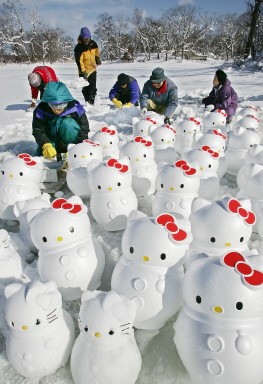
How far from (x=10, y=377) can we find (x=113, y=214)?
4.62 ft

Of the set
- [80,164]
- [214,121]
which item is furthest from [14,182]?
[214,121]

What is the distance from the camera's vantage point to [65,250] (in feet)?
7.34

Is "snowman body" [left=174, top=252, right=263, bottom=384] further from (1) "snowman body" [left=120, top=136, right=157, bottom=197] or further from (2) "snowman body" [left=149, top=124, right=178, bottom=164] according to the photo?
(2) "snowman body" [left=149, top=124, right=178, bottom=164]

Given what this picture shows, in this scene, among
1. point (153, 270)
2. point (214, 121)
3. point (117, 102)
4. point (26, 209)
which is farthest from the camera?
point (117, 102)

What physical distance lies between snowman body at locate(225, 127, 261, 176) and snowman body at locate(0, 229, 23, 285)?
2499 mm

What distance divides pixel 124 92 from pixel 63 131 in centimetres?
302

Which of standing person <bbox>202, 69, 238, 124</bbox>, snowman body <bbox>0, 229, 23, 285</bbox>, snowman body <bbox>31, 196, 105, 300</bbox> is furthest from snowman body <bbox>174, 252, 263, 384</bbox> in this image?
standing person <bbox>202, 69, 238, 124</bbox>

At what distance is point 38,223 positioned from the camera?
2.19 meters

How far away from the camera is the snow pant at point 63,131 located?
4082 millimetres

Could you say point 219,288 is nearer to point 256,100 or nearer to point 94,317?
point 94,317

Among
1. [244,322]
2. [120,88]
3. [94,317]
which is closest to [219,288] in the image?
[244,322]

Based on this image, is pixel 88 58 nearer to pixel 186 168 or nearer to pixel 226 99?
pixel 226 99

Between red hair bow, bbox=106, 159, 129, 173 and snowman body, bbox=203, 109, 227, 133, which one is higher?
red hair bow, bbox=106, 159, 129, 173

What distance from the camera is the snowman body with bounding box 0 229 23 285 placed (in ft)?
A: 7.45
